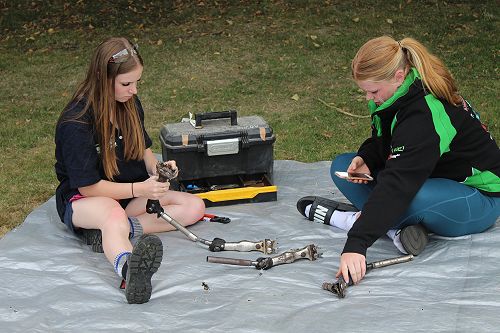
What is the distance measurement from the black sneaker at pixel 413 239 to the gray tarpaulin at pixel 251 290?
0.05m

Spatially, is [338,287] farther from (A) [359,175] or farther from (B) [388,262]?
(A) [359,175]

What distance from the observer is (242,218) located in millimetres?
4113

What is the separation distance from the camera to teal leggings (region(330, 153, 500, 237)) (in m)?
3.39

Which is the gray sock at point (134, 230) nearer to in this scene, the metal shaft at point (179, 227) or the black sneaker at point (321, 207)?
the metal shaft at point (179, 227)

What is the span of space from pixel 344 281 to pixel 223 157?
1.45 metres

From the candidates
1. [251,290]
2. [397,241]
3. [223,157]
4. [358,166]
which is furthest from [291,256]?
[223,157]

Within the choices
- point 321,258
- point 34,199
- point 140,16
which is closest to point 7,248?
point 34,199

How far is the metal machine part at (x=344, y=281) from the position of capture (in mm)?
3094

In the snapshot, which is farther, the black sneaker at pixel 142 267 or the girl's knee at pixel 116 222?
the girl's knee at pixel 116 222

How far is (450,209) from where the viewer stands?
3.43 meters

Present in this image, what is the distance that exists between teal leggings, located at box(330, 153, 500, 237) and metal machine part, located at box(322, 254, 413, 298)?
18 cm

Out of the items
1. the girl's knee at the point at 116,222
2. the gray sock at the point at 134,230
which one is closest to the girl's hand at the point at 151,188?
the girl's knee at the point at 116,222

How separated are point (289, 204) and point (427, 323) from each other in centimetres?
159

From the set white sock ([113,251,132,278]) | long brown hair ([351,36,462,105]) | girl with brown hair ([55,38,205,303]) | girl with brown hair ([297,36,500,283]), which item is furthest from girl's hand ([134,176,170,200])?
long brown hair ([351,36,462,105])
